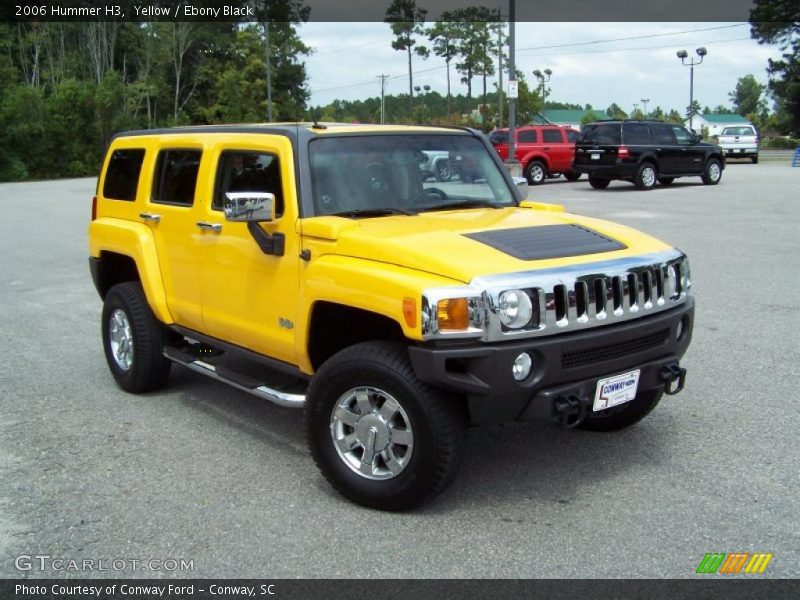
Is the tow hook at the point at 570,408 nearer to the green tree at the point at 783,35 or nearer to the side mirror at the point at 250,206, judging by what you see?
the side mirror at the point at 250,206

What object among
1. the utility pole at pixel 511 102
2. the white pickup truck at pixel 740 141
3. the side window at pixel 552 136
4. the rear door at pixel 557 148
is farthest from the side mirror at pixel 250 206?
the white pickup truck at pixel 740 141

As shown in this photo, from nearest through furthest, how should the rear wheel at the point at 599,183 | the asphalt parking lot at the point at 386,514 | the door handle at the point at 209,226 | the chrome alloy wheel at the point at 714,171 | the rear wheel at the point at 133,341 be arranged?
the asphalt parking lot at the point at 386,514 → the door handle at the point at 209,226 → the rear wheel at the point at 133,341 → the rear wheel at the point at 599,183 → the chrome alloy wheel at the point at 714,171

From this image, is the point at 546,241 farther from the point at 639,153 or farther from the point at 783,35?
the point at 783,35

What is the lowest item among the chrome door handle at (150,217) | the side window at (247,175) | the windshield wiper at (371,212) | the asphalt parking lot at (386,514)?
the asphalt parking lot at (386,514)

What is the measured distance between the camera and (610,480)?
4.33m

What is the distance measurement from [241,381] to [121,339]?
173 cm

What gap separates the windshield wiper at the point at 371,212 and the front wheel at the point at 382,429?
88cm

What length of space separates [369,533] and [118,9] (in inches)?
2571

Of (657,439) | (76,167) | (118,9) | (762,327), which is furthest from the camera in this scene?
(118,9)

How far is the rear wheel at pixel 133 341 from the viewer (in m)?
5.78

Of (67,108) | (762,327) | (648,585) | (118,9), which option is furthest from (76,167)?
(648,585)

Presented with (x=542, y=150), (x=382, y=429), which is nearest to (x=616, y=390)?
(x=382, y=429)

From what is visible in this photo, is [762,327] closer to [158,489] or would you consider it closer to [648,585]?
[648,585]

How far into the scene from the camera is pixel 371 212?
4641mm
